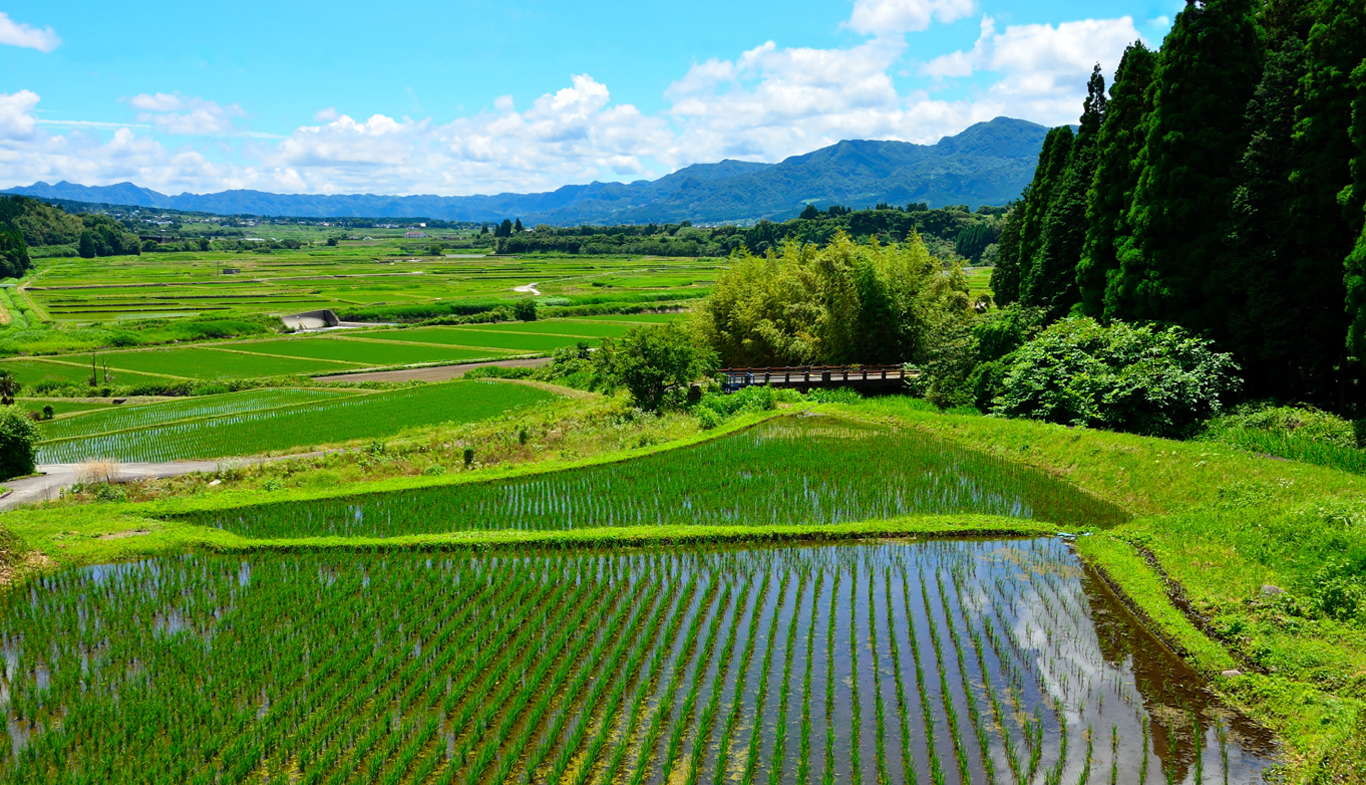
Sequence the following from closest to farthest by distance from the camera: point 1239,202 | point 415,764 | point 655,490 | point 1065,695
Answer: point 415,764, point 1065,695, point 655,490, point 1239,202

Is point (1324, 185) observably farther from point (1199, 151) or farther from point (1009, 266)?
point (1009, 266)

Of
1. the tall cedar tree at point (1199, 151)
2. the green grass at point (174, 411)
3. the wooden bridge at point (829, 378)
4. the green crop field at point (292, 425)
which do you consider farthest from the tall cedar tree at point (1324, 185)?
the green grass at point (174, 411)

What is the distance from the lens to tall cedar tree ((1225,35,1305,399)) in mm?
19516

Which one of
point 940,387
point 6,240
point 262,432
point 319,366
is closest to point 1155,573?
point 940,387

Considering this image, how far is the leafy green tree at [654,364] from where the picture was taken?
28.6 metres

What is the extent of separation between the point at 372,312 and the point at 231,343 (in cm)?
1415

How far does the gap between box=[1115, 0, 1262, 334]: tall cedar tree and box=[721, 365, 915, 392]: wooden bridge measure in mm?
10403

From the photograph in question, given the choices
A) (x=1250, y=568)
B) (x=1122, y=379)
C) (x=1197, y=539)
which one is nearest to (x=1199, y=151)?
(x=1122, y=379)

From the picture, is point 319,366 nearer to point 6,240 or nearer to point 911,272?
point 911,272

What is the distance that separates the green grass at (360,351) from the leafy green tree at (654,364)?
18859 mm

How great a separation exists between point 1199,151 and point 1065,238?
725 cm

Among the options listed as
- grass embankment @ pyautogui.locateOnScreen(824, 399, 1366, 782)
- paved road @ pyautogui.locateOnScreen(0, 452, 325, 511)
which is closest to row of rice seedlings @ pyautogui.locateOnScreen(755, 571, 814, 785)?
grass embankment @ pyautogui.locateOnScreen(824, 399, 1366, 782)

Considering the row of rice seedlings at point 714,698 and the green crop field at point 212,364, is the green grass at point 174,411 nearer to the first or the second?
the green crop field at point 212,364

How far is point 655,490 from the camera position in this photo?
17.8 metres
